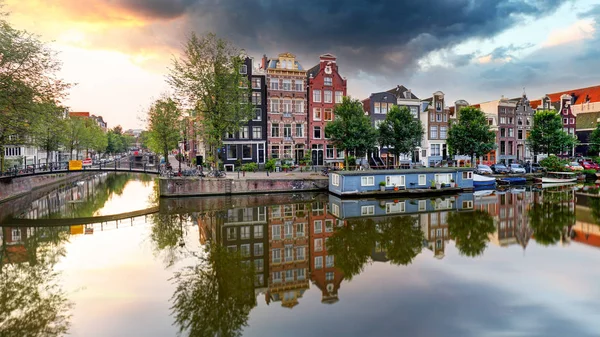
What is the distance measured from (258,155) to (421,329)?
42604 mm

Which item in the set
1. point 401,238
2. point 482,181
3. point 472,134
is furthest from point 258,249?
point 472,134

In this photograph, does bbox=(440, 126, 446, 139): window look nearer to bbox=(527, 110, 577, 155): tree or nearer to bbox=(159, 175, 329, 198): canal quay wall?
bbox=(527, 110, 577, 155): tree

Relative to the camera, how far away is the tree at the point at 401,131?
4753 centimetres

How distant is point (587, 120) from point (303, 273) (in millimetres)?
95147

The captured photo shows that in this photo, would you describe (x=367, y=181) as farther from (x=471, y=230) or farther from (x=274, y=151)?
(x=274, y=151)

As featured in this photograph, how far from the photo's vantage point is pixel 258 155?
51.7 metres

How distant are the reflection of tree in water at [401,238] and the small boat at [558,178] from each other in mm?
35613

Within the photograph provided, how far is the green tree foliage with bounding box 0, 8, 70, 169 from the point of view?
28.1 m

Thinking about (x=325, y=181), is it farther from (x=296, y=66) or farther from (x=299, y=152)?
(x=296, y=66)

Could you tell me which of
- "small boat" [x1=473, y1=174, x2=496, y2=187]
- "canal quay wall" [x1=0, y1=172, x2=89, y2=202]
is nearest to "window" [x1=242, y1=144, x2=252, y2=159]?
"canal quay wall" [x1=0, y1=172, x2=89, y2=202]

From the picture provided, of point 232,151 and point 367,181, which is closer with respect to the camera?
point 367,181

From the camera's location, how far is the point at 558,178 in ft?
170

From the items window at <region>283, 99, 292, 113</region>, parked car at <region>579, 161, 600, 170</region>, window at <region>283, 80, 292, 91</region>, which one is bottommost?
parked car at <region>579, 161, 600, 170</region>

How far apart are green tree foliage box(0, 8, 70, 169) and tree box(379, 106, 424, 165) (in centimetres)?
3796
